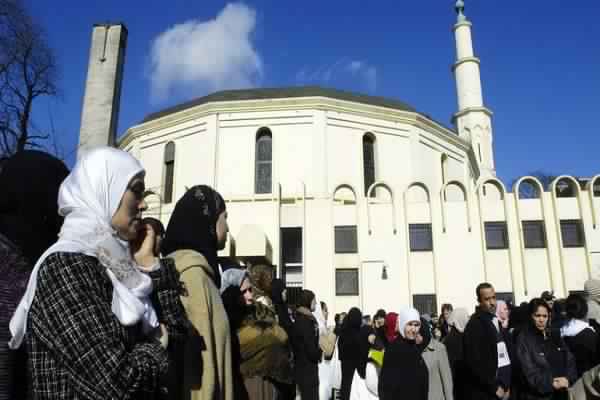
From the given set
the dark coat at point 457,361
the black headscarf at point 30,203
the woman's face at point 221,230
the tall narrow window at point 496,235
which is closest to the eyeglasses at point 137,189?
the black headscarf at point 30,203

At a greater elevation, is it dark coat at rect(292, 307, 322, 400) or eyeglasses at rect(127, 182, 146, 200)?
eyeglasses at rect(127, 182, 146, 200)

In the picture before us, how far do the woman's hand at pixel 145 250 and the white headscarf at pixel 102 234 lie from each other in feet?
0.84

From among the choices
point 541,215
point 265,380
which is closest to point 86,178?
point 265,380

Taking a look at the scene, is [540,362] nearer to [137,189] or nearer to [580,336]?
[580,336]

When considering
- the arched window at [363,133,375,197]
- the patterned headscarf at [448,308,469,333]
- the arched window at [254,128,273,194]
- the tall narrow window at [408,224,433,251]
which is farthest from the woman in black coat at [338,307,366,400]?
the arched window at [363,133,375,197]

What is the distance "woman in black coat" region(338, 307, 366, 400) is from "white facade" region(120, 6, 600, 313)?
14504 millimetres

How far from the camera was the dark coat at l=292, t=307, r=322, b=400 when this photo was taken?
623 centimetres

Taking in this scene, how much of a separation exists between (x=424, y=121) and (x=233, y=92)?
555 inches

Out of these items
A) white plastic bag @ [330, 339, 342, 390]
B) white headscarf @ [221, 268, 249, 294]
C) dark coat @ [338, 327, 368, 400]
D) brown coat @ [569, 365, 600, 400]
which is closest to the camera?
white headscarf @ [221, 268, 249, 294]

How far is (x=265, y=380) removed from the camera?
371 cm

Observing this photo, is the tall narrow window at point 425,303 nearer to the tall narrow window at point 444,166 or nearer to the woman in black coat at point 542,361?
the tall narrow window at point 444,166

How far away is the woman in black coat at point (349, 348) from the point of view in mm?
7672

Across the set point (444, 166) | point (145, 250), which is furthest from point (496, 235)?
point (145, 250)

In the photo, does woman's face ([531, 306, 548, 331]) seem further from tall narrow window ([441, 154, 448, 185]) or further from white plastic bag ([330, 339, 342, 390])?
tall narrow window ([441, 154, 448, 185])
